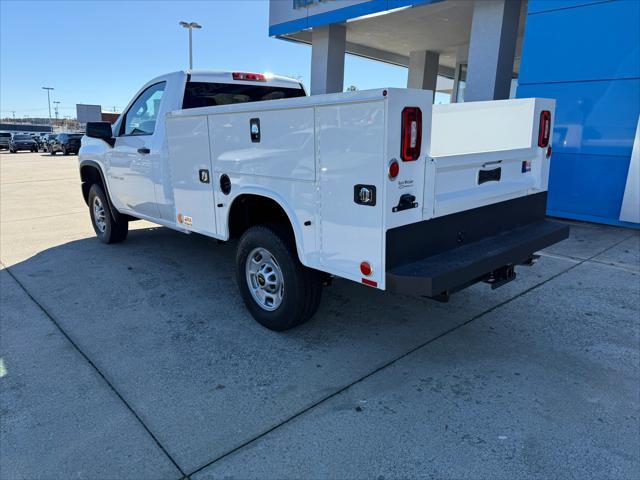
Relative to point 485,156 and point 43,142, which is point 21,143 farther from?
point 485,156

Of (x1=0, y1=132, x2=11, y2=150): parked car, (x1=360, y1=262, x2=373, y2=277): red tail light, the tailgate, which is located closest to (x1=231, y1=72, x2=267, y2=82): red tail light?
the tailgate

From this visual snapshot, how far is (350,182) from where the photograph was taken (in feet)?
9.23

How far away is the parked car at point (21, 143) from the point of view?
35.3m

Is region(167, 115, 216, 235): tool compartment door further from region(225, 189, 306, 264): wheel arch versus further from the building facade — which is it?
the building facade

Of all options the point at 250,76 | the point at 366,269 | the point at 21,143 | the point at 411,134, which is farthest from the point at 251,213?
the point at 21,143

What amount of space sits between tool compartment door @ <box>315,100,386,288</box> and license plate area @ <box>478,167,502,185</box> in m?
1.08

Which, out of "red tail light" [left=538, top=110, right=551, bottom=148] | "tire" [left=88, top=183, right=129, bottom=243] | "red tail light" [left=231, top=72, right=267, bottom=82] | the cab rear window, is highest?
"red tail light" [left=231, top=72, right=267, bottom=82]

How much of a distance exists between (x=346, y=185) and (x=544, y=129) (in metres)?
2.12

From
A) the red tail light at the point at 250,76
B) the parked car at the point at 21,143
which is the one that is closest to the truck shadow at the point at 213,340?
the red tail light at the point at 250,76

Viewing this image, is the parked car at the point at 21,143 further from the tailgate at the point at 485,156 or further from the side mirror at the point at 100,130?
the tailgate at the point at 485,156

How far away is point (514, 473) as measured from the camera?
7.57ft

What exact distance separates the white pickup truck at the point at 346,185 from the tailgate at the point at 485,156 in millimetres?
10

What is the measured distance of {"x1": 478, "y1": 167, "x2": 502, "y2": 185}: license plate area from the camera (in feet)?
11.0

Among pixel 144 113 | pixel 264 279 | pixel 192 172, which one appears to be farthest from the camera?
pixel 144 113
